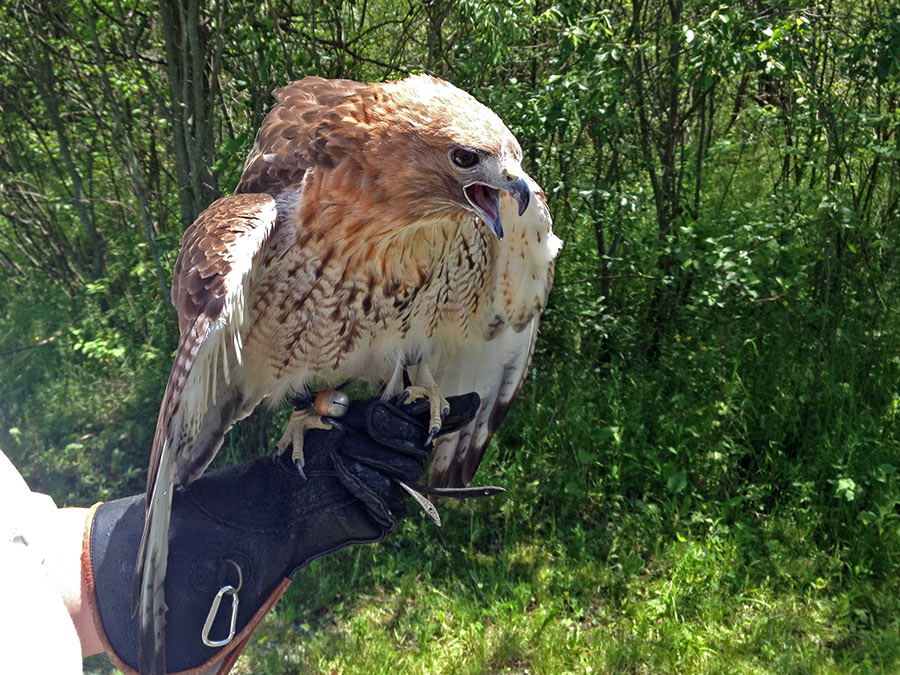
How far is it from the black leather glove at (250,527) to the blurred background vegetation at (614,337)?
125 centimetres

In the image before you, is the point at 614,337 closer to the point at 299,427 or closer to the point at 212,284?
the point at 299,427

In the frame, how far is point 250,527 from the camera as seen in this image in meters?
2.47

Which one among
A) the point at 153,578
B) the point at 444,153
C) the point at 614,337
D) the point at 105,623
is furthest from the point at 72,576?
the point at 614,337

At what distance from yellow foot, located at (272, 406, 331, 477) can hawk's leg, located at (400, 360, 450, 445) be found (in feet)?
1.09

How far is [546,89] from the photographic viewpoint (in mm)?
3943

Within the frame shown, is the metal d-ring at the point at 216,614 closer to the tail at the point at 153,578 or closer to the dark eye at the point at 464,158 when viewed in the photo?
the tail at the point at 153,578

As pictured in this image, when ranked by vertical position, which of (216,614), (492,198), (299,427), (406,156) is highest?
(406,156)

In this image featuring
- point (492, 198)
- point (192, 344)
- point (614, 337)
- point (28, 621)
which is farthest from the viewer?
point (614, 337)

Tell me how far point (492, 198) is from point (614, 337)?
10.4ft

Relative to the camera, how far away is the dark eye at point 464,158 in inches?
85.0

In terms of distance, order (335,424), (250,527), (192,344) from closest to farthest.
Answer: (192,344) → (250,527) → (335,424)

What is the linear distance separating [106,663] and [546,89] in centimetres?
370

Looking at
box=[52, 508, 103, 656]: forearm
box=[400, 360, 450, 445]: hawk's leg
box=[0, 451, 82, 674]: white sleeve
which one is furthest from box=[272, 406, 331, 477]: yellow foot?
box=[0, 451, 82, 674]: white sleeve

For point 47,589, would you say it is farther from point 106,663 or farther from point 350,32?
point 350,32
